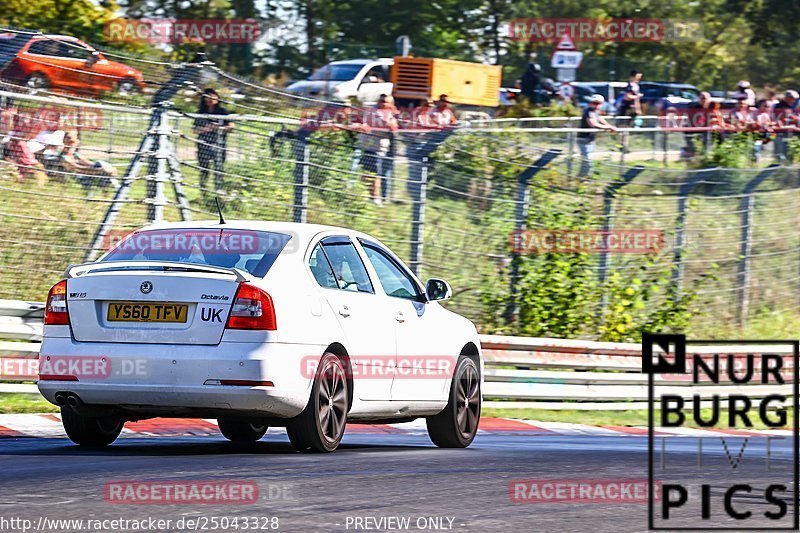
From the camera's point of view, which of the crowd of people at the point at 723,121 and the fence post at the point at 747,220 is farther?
the crowd of people at the point at 723,121

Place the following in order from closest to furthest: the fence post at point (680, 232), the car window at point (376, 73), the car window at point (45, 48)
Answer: the car window at point (45, 48), the fence post at point (680, 232), the car window at point (376, 73)

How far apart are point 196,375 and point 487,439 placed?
4.15 meters

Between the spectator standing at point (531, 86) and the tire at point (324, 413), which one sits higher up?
the spectator standing at point (531, 86)

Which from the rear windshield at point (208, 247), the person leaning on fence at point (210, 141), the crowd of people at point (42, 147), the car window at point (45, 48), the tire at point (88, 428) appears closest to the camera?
the rear windshield at point (208, 247)

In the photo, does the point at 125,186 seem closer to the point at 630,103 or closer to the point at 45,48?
the point at 45,48

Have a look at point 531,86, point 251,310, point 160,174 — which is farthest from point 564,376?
A: point 531,86

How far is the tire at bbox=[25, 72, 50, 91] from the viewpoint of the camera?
14.1 metres

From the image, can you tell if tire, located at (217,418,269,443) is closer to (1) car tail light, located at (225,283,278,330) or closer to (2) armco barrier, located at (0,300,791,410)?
(1) car tail light, located at (225,283,278,330)

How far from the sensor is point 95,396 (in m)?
8.47

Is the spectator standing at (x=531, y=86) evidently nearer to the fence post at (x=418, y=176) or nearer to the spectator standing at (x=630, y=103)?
the spectator standing at (x=630, y=103)

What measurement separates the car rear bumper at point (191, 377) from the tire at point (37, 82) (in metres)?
6.19

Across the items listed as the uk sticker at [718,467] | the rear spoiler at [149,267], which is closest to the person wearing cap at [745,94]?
the uk sticker at [718,467]

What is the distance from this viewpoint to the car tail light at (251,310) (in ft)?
27.2

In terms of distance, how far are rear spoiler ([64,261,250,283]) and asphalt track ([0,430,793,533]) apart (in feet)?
3.44
